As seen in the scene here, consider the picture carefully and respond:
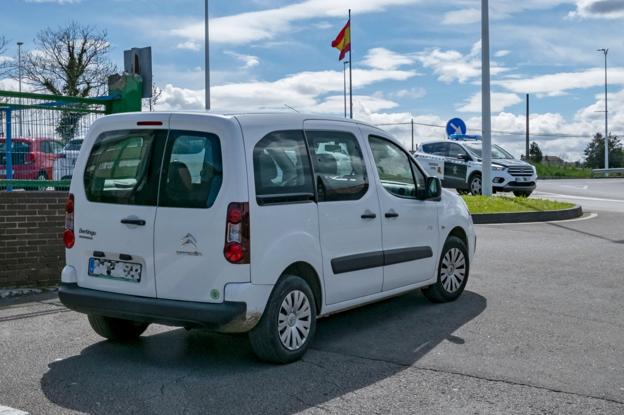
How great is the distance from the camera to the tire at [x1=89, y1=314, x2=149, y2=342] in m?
6.27

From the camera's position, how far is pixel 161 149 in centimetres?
567

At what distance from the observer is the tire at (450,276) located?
775cm

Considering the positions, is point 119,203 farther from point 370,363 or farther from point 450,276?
point 450,276

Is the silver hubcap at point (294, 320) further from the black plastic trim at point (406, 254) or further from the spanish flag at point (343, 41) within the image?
the spanish flag at point (343, 41)

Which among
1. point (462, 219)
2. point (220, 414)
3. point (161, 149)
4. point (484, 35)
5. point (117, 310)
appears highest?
point (484, 35)

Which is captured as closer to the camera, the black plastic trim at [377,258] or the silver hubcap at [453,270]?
the black plastic trim at [377,258]

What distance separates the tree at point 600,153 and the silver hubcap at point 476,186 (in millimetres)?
70588

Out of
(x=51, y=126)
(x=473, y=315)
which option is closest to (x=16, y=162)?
(x=51, y=126)

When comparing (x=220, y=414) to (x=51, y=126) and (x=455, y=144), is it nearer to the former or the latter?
(x=51, y=126)

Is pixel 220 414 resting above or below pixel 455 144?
below

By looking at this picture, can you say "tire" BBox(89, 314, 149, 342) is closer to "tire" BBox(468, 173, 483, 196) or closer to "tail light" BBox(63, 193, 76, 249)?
"tail light" BBox(63, 193, 76, 249)

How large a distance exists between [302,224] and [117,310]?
4.74 feet

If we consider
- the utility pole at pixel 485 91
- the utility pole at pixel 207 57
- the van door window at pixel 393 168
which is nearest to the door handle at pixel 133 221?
the van door window at pixel 393 168

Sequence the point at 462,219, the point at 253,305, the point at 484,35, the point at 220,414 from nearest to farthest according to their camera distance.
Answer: the point at 220,414 → the point at 253,305 → the point at 462,219 → the point at 484,35
